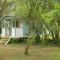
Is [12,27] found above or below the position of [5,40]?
above

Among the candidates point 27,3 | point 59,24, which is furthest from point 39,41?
point 27,3

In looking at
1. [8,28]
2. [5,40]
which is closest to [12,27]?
[8,28]

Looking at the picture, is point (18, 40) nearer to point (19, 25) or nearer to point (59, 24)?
point (19, 25)

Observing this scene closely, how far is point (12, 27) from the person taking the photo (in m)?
41.1

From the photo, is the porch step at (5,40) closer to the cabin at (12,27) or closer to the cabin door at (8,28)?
the cabin at (12,27)

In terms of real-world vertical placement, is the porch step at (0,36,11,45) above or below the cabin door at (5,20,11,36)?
below

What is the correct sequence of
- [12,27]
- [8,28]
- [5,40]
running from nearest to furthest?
[5,40] < [12,27] < [8,28]

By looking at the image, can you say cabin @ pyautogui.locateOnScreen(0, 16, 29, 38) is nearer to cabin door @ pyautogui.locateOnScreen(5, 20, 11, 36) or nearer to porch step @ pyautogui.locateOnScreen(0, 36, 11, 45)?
cabin door @ pyautogui.locateOnScreen(5, 20, 11, 36)

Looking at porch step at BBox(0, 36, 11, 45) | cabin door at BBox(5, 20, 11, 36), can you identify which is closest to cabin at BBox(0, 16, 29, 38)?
cabin door at BBox(5, 20, 11, 36)

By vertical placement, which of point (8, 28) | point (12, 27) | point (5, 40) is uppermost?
point (12, 27)

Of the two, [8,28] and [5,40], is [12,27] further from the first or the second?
[5,40]

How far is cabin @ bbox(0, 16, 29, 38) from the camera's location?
132 feet

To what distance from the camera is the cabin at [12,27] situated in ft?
132

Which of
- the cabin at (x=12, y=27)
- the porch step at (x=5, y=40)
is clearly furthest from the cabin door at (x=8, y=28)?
the porch step at (x=5, y=40)
